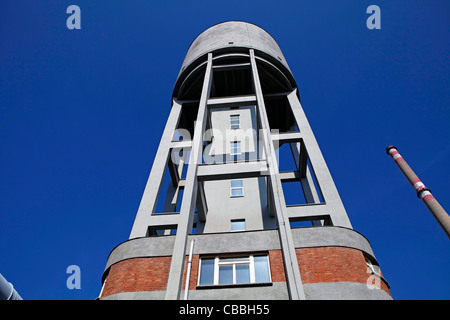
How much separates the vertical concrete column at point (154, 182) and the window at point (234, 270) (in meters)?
3.03

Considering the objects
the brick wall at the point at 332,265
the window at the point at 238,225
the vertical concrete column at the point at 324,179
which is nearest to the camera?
the brick wall at the point at 332,265

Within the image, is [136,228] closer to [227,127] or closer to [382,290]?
[382,290]

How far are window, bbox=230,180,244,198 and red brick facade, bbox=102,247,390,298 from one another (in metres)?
7.53

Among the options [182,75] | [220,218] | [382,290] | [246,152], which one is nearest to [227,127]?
[246,152]

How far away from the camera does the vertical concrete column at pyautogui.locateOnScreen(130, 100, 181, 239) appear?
10992mm

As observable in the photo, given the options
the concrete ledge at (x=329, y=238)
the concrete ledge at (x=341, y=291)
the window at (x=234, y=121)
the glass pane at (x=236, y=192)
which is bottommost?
the concrete ledge at (x=341, y=291)

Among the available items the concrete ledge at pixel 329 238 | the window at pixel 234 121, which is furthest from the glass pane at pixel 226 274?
the window at pixel 234 121

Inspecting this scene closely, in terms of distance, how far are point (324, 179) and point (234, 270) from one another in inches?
223

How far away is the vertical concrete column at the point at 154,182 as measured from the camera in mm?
10992

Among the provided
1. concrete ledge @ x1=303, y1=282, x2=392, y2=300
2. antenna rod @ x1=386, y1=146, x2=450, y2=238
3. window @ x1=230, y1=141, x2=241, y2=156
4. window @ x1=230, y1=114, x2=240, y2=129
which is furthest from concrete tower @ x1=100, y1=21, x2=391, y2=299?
antenna rod @ x1=386, y1=146, x2=450, y2=238

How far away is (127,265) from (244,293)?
436cm

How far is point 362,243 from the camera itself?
9.97 m

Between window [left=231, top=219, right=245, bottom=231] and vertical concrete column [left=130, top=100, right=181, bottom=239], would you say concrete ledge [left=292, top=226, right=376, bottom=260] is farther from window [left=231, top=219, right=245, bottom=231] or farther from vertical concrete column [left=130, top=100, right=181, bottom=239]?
vertical concrete column [left=130, top=100, right=181, bottom=239]

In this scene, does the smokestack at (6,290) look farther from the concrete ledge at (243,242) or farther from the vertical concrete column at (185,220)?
the vertical concrete column at (185,220)
